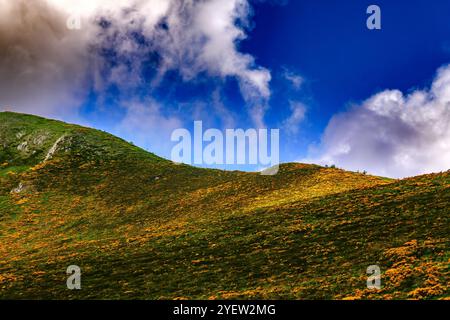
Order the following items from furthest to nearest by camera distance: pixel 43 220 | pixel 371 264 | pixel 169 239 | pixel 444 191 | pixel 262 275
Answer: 1. pixel 43 220
2. pixel 169 239
3. pixel 444 191
4. pixel 262 275
5. pixel 371 264

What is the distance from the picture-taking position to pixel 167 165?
7431cm

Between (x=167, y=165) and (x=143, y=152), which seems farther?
(x=143, y=152)

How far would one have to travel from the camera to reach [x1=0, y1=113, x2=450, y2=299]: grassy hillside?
24.2 meters

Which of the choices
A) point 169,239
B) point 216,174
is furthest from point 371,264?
point 216,174

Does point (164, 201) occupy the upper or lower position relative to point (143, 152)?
lower

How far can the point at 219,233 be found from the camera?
37.2m

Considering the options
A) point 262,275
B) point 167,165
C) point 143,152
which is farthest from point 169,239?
point 143,152

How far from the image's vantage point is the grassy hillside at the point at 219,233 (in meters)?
24.2

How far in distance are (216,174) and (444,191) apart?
38.1 m

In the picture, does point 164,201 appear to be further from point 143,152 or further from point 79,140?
point 79,140

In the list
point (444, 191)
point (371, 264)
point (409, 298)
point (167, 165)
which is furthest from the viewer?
point (167, 165)

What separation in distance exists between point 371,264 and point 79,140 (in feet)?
237
